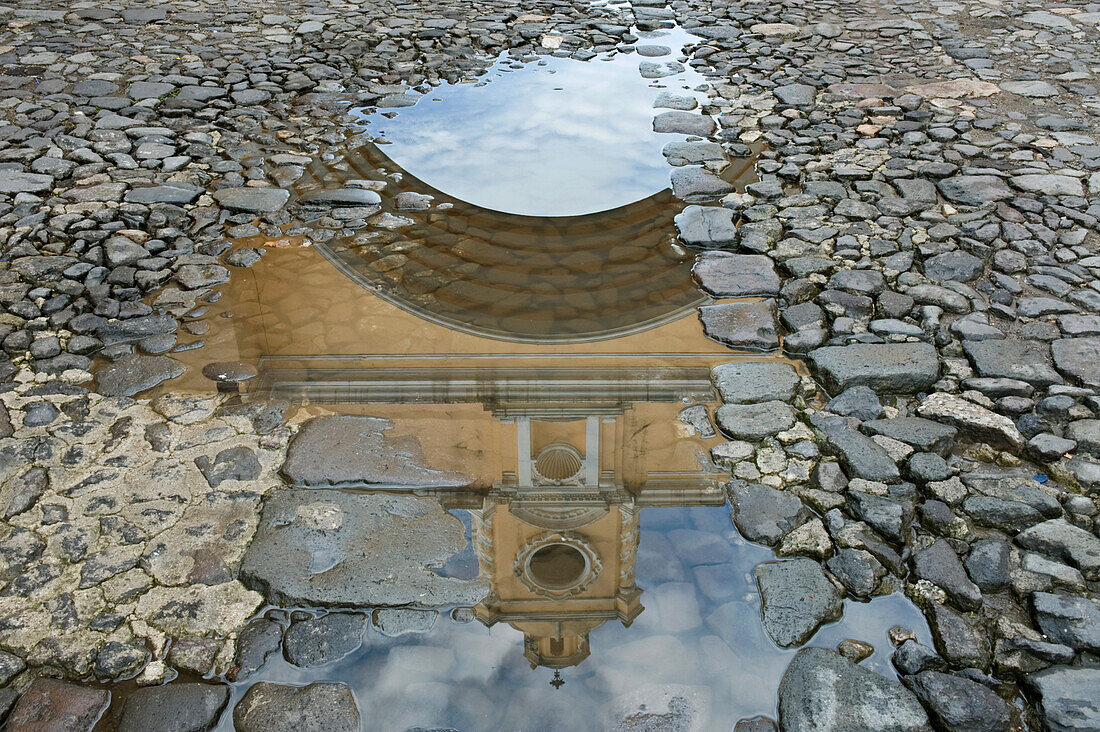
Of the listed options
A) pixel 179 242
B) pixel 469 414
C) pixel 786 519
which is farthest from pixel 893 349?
pixel 179 242

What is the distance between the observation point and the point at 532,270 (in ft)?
14.9

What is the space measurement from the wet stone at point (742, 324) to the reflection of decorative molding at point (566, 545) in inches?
55.2

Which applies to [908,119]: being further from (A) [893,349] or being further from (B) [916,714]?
(B) [916,714]

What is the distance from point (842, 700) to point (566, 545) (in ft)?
3.28

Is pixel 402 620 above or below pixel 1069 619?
below

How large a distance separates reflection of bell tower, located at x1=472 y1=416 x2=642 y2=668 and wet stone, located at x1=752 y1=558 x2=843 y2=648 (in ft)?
1.32

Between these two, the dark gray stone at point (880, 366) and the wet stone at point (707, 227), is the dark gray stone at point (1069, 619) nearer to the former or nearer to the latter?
the dark gray stone at point (880, 366)

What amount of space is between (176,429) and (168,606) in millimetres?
911

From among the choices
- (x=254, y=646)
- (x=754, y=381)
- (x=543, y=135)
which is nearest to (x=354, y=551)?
(x=254, y=646)

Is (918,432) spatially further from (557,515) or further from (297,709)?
(297,709)

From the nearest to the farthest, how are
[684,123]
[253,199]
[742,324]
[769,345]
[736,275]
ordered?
[769,345]
[742,324]
[736,275]
[253,199]
[684,123]

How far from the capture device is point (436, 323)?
13.6ft

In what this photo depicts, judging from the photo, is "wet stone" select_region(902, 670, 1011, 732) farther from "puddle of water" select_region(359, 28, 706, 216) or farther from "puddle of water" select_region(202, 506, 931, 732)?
"puddle of water" select_region(359, 28, 706, 216)

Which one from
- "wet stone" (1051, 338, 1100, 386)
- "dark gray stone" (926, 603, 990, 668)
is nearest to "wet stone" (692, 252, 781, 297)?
"wet stone" (1051, 338, 1100, 386)
